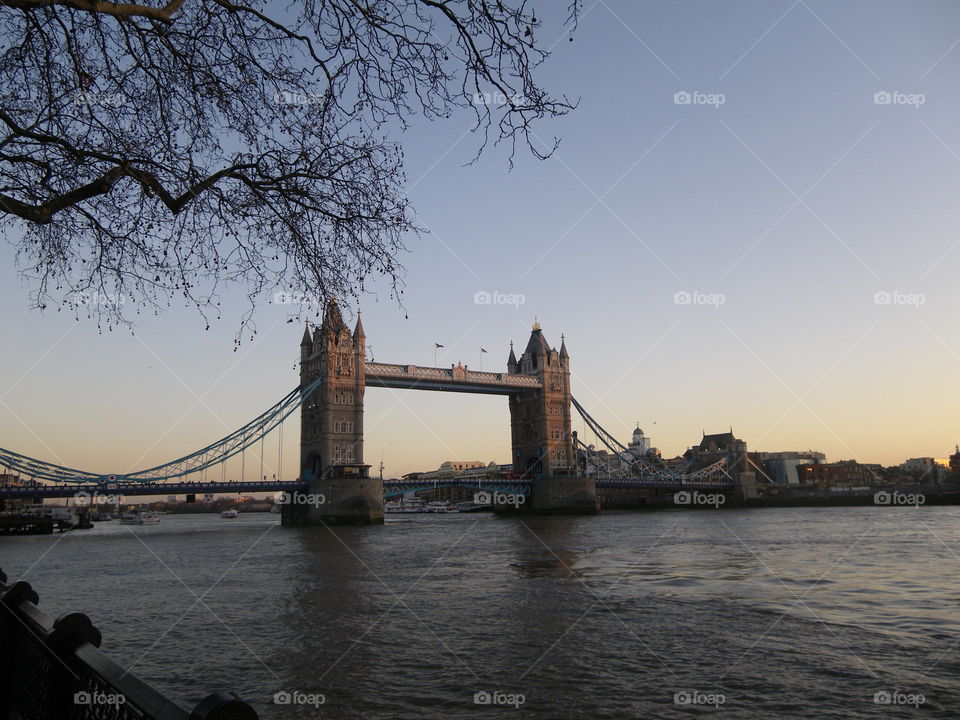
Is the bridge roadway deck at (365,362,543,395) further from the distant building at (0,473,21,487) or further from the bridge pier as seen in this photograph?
the distant building at (0,473,21,487)

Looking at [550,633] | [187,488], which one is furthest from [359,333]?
[550,633]

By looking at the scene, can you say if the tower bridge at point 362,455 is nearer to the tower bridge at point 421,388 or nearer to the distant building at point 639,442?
the tower bridge at point 421,388

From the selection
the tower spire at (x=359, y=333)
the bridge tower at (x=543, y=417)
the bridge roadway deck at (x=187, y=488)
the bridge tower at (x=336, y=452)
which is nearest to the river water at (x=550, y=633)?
the bridge roadway deck at (x=187, y=488)

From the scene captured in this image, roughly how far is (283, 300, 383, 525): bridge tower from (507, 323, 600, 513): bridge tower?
1835 cm

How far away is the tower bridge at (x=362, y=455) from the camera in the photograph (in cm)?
4631

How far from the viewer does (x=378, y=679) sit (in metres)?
8.06

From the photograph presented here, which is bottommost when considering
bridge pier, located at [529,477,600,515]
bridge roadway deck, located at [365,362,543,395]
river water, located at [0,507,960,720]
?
river water, located at [0,507,960,720]

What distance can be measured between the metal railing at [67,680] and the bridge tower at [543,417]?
60.0m

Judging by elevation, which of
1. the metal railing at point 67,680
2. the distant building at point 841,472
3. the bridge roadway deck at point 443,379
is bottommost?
the metal railing at point 67,680

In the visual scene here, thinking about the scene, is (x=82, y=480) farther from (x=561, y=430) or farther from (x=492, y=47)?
(x=492, y=47)

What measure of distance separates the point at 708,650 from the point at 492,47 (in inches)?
308

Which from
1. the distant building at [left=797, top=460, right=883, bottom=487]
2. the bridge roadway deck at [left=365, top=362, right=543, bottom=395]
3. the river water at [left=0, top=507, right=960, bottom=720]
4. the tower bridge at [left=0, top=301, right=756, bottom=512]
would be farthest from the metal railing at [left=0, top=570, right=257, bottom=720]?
the distant building at [left=797, top=460, right=883, bottom=487]

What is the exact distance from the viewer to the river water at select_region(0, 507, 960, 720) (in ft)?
23.9

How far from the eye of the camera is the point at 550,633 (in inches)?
401
